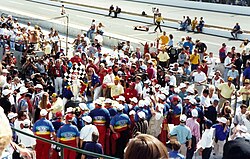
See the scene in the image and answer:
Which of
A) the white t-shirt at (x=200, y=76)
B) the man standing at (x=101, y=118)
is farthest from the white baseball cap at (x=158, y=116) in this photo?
the white t-shirt at (x=200, y=76)

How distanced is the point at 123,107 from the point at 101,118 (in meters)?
0.68

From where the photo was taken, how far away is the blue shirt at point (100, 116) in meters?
10.9

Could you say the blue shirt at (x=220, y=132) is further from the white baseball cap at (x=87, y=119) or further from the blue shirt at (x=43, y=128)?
the blue shirt at (x=43, y=128)

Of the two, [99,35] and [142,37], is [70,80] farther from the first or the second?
[142,37]

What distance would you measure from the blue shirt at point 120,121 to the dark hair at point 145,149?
783 centimetres

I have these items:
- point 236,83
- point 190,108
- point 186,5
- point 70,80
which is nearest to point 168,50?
point 236,83

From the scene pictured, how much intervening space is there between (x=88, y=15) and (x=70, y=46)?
16518mm

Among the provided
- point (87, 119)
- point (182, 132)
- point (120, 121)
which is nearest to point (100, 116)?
point (120, 121)

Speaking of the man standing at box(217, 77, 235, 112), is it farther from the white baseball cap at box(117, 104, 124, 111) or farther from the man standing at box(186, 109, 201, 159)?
the white baseball cap at box(117, 104, 124, 111)

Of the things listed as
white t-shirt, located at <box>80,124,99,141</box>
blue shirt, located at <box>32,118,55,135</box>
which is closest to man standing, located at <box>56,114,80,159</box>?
white t-shirt, located at <box>80,124,99,141</box>

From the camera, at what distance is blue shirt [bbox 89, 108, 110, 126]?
35.8 feet

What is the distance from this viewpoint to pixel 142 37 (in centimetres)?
3253

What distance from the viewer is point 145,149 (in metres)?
3.00

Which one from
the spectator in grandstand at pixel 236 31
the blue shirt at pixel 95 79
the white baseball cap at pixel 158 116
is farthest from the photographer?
the spectator in grandstand at pixel 236 31
